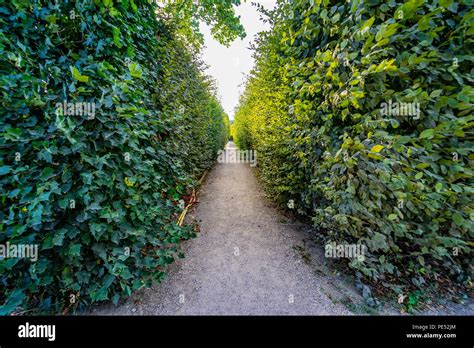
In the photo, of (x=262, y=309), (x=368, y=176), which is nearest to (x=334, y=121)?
(x=368, y=176)

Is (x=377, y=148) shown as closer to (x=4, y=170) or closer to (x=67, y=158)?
(x=67, y=158)

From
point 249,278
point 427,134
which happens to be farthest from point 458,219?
point 249,278

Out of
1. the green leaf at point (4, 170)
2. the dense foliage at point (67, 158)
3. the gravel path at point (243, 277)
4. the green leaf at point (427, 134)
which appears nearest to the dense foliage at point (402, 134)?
the green leaf at point (427, 134)

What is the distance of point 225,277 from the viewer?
98.0 inches

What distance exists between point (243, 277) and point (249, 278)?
9 cm

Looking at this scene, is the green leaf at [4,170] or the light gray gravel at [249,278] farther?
the light gray gravel at [249,278]

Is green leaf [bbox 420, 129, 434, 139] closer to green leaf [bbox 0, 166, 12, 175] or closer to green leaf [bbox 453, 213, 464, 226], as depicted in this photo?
green leaf [bbox 453, 213, 464, 226]

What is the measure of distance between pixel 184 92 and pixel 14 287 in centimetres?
417

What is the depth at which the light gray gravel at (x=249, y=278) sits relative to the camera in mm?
2020

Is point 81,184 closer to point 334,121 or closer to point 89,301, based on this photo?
point 89,301

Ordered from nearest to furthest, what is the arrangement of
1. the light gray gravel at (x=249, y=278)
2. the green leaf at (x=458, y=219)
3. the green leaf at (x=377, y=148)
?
the green leaf at (x=377, y=148) → the green leaf at (x=458, y=219) → the light gray gravel at (x=249, y=278)

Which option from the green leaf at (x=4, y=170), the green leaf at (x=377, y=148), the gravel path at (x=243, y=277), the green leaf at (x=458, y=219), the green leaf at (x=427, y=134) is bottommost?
the gravel path at (x=243, y=277)

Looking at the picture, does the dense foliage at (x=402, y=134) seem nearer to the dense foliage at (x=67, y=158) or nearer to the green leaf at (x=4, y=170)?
the dense foliage at (x=67, y=158)

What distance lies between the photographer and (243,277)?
2.48m
